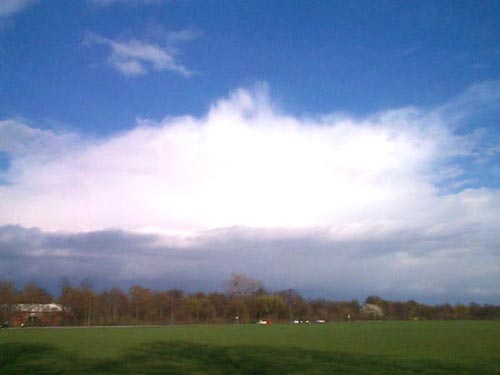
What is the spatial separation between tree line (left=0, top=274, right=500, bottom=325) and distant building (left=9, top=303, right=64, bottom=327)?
1.22 metres

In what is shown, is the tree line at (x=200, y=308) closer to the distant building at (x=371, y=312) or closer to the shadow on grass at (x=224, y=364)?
the distant building at (x=371, y=312)

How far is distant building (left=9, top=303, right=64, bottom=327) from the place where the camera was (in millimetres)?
103625

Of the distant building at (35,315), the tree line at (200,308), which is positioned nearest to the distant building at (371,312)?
the tree line at (200,308)

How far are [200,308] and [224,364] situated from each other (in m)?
112

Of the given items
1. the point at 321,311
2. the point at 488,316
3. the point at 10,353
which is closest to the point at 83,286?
the point at 321,311

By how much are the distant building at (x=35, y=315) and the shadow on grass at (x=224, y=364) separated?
250ft

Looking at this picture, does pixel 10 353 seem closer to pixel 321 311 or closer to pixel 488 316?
pixel 321 311

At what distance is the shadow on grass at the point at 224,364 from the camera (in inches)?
937

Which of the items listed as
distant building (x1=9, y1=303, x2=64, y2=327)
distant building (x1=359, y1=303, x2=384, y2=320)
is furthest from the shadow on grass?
distant building (x1=359, y1=303, x2=384, y2=320)

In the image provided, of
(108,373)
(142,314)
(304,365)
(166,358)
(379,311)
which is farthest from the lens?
(379,311)

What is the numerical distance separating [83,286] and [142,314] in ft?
56.2

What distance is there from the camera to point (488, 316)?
534 ft

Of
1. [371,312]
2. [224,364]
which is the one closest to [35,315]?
[224,364]

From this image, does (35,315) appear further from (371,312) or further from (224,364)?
(371,312)
